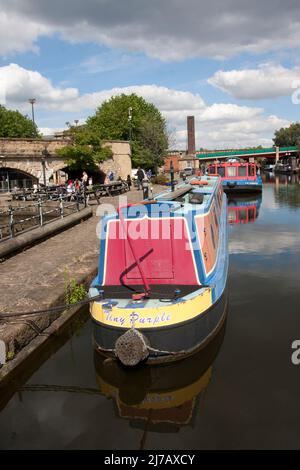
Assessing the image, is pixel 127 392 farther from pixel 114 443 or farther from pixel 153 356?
pixel 114 443

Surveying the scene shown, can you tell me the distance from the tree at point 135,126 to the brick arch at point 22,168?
15.9 metres

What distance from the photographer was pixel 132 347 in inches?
241

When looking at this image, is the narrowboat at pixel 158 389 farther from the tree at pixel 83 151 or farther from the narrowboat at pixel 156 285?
the tree at pixel 83 151

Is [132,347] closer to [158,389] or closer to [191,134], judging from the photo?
[158,389]

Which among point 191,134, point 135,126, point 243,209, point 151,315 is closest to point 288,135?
point 191,134

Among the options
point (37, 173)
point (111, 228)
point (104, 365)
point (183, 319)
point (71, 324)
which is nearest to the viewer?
point (183, 319)

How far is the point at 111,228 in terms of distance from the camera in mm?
7566

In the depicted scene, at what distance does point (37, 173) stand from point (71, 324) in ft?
106

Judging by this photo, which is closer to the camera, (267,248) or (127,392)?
(127,392)

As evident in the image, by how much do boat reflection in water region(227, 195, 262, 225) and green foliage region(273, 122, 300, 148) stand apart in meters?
83.5

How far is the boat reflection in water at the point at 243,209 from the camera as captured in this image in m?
21.7

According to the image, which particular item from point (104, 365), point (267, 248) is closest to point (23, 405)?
point (104, 365)

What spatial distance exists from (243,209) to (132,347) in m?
20.6

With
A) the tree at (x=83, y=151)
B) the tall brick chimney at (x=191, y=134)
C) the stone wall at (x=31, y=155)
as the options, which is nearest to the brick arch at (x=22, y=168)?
the stone wall at (x=31, y=155)
